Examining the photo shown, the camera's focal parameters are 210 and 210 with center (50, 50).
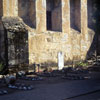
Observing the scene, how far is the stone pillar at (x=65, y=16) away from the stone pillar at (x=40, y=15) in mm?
2147

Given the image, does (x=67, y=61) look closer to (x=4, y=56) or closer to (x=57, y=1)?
(x=57, y=1)

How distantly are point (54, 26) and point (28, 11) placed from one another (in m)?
2.96

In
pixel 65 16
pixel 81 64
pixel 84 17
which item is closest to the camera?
pixel 65 16

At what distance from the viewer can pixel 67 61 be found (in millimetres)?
17547

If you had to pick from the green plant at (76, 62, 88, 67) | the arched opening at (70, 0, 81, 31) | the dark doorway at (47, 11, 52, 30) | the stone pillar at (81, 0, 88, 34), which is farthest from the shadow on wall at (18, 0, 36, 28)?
the stone pillar at (81, 0, 88, 34)

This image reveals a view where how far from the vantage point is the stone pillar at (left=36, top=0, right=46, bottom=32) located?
1541cm

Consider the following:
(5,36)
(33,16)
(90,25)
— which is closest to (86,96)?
(5,36)

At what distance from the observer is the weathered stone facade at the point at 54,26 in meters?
14.9

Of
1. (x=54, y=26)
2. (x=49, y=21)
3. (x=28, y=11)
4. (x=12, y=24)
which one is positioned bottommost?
(x=12, y=24)

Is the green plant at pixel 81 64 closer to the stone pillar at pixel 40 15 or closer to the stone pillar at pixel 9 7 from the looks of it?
the stone pillar at pixel 40 15

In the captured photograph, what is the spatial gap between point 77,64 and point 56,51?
→ 8.33ft

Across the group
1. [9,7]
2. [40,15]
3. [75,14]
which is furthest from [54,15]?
[9,7]

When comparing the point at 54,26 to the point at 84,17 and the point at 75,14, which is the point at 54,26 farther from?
the point at 84,17

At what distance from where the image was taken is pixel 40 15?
1559 centimetres
